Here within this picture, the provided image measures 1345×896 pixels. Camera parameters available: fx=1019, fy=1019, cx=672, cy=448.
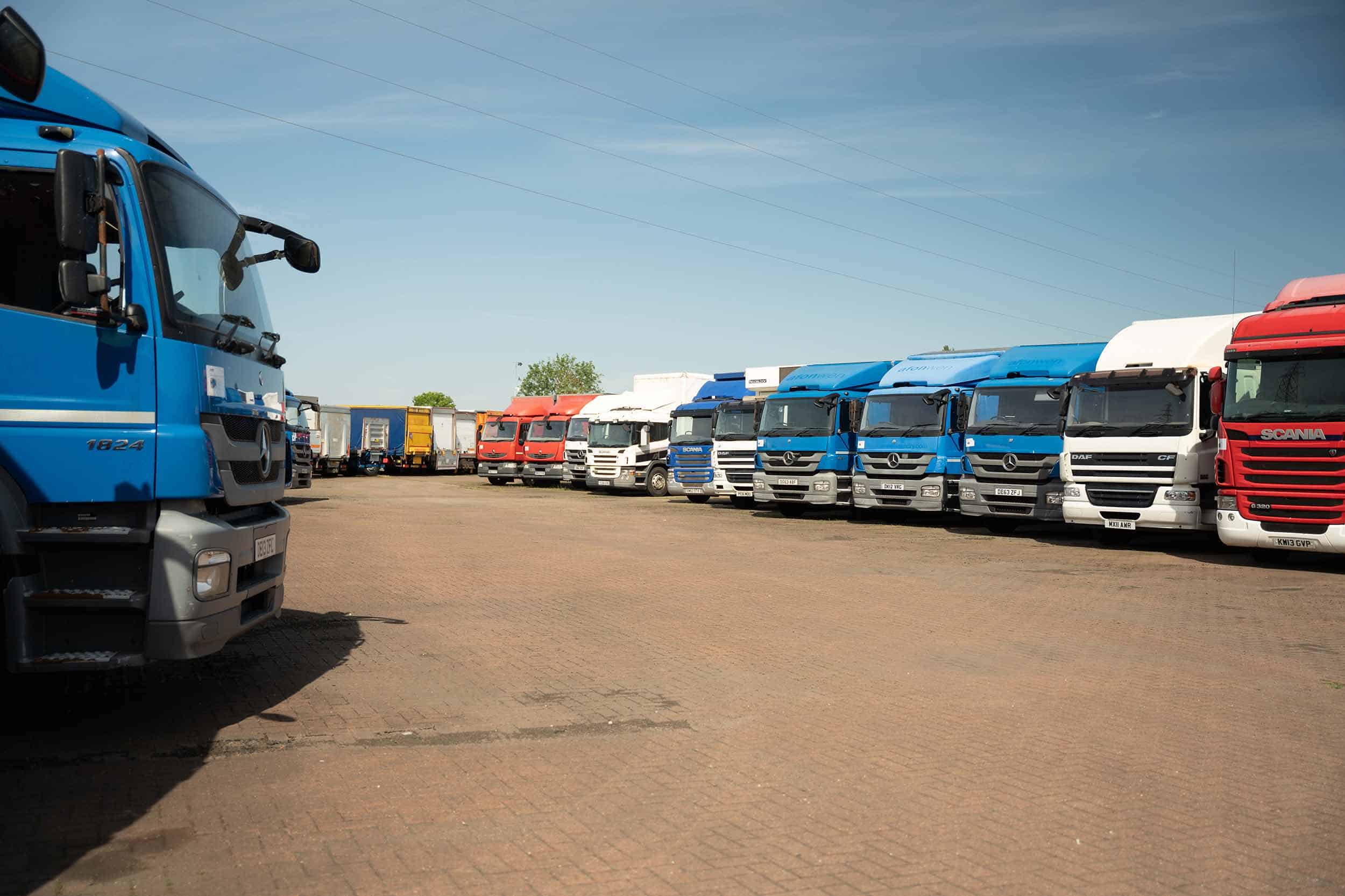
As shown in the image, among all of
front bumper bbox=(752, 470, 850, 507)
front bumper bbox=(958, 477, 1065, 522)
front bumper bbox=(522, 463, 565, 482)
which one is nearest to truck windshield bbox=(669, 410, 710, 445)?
front bumper bbox=(752, 470, 850, 507)

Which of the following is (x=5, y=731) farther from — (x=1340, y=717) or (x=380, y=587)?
(x=1340, y=717)

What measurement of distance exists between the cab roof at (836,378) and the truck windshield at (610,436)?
955cm

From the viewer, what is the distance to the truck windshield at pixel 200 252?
18.9ft

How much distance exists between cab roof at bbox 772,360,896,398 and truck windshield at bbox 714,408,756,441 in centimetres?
171

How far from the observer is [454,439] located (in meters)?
56.0

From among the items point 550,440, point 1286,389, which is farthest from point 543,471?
point 1286,389

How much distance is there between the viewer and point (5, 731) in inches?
236

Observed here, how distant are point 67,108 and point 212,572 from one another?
2.76m

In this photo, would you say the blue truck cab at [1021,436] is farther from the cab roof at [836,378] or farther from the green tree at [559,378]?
the green tree at [559,378]

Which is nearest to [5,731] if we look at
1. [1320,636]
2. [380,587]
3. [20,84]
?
[20,84]

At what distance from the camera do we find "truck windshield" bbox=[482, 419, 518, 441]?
41.2 m

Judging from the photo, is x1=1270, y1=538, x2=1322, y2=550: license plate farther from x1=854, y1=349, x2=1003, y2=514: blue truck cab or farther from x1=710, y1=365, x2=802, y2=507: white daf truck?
x1=710, y1=365, x2=802, y2=507: white daf truck

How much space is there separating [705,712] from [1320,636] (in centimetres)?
642

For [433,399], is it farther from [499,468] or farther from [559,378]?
[499,468]
